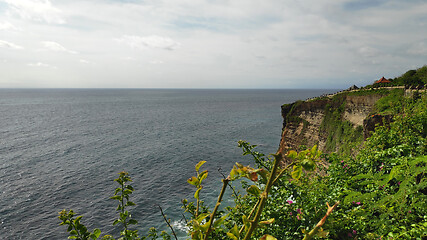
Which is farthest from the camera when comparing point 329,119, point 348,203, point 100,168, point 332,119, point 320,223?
point 100,168

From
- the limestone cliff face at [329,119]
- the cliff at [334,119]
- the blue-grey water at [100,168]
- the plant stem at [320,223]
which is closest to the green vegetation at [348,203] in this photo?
the plant stem at [320,223]

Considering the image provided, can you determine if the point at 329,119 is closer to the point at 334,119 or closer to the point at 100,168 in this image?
the point at 334,119

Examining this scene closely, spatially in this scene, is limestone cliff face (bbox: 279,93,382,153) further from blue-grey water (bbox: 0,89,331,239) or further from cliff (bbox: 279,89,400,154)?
blue-grey water (bbox: 0,89,331,239)

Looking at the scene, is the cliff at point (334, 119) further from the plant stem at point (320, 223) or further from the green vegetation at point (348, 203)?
the plant stem at point (320, 223)

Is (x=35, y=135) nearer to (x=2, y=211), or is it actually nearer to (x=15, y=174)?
(x=15, y=174)

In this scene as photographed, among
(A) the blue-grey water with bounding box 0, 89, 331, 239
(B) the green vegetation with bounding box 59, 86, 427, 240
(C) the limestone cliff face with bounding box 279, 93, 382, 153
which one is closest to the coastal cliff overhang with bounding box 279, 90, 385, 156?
(C) the limestone cliff face with bounding box 279, 93, 382, 153

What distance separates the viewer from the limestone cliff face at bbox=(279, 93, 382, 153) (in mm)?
30250

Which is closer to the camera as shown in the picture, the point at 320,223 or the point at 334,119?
the point at 320,223

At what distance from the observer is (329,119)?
35656mm

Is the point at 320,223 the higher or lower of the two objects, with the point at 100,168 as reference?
higher

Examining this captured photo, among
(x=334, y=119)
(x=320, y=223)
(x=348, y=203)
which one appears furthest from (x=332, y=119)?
(x=320, y=223)

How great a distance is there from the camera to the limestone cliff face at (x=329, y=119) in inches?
1191

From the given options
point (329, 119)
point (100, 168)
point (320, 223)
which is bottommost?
point (100, 168)

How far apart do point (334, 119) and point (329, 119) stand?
98 cm
